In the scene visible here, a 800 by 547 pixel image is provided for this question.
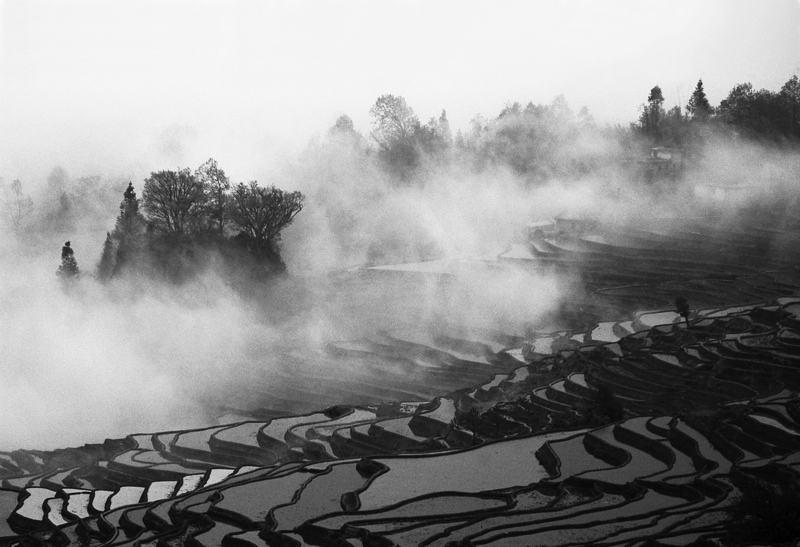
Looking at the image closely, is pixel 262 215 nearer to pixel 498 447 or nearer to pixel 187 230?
pixel 187 230

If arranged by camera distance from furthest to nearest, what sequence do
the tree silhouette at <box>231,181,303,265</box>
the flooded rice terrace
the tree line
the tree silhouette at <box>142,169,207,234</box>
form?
1. the tree silhouette at <box>142,169,207,234</box>
2. the tree silhouette at <box>231,181,303,265</box>
3. the tree line
4. the flooded rice terrace

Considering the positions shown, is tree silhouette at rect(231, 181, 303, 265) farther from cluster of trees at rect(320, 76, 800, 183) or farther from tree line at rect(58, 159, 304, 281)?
cluster of trees at rect(320, 76, 800, 183)

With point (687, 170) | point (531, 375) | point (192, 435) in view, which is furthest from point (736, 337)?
point (687, 170)

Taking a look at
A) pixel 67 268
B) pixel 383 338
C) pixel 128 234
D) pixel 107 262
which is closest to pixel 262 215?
pixel 128 234

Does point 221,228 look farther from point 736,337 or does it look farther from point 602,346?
point 736,337

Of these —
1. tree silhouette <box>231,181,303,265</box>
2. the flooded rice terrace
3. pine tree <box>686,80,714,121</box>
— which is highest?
pine tree <box>686,80,714,121</box>

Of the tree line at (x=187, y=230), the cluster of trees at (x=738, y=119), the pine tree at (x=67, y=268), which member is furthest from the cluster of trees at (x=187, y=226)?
the cluster of trees at (x=738, y=119)

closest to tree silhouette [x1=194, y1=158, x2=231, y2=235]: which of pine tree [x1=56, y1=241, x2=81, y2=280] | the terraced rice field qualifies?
pine tree [x1=56, y1=241, x2=81, y2=280]
